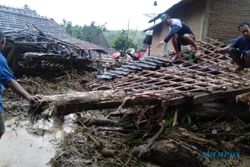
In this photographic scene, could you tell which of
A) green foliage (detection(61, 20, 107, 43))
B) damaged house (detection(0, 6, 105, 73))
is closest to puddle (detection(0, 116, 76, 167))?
damaged house (detection(0, 6, 105, 73))

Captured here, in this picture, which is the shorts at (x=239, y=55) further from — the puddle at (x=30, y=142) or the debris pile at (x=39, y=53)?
the debris pile at (x=39, y=53)

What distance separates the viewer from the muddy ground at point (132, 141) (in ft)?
18.3

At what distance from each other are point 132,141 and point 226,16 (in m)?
7.47

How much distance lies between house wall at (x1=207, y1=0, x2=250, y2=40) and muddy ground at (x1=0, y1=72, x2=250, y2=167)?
224 inches

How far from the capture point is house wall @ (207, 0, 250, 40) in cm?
1191

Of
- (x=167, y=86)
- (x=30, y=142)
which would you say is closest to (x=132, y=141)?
(x=167, y=86)

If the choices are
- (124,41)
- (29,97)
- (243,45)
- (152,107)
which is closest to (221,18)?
(243,45)

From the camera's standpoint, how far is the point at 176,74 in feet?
24.6

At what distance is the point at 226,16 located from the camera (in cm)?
1206

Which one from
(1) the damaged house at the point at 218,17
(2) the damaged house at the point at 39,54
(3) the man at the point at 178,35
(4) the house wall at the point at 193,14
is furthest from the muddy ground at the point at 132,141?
(4) the house wall at the point at 193,14

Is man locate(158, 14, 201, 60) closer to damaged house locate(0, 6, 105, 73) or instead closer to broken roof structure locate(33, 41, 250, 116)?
broken roof structure locate(33, 41, 250, 116)

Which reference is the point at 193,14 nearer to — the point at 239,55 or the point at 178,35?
the point at 178,35

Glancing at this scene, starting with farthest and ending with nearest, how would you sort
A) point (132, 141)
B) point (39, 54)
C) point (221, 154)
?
1. point (39, 54)
2. point (132, 141)
3. point (221, 154)

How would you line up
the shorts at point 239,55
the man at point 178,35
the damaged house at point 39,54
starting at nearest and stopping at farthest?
1. the shorts at point 239,55
2. the man at point 178,35
3. the damaged house at point 39,54
